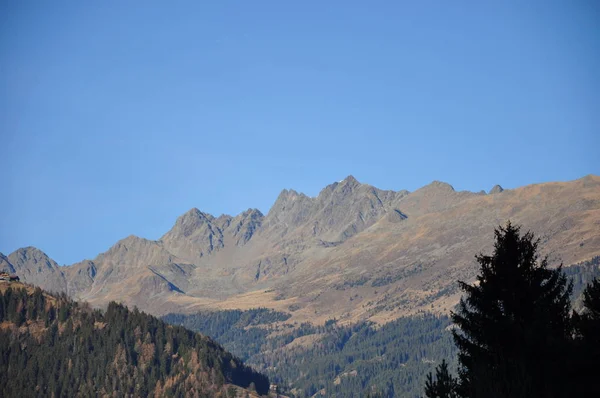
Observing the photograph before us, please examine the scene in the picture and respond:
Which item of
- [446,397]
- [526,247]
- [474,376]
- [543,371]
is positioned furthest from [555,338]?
[446,397]

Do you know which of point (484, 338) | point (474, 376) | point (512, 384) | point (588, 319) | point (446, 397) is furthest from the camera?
point (446, 397)

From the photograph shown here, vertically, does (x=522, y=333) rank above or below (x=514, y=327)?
below

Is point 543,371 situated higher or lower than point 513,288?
lower

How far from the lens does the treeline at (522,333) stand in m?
40.9

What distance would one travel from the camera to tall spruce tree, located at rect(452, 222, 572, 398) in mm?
40875

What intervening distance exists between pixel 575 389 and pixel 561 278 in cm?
776

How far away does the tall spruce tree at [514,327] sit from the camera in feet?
134

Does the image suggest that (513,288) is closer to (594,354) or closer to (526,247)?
(526,247)

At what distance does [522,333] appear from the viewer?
4369cm

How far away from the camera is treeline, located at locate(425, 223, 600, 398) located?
134 ft

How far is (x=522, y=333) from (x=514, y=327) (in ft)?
3.00

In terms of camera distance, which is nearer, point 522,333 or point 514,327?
point 522,333

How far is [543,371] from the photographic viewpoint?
137ft

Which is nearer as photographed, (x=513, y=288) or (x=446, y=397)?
(x=513, y=288)
